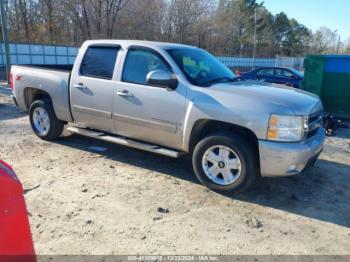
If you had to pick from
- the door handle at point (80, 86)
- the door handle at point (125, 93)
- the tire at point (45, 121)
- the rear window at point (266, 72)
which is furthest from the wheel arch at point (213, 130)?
the rear window at point (266, 72)

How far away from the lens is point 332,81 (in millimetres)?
8484

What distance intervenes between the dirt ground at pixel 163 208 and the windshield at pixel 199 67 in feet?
4.67

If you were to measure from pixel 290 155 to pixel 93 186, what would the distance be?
2.51m

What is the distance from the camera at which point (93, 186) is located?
14.6 feet

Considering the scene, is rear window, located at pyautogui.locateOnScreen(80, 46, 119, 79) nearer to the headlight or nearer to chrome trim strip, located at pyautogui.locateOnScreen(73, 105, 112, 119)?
chrome trim strip, located at pyautogui.locateOnScreen(73, 105, 112, 119)

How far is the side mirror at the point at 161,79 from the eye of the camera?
4.43m

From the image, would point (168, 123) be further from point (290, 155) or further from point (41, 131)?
point (41, 131)

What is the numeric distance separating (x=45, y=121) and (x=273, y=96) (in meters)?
4.16

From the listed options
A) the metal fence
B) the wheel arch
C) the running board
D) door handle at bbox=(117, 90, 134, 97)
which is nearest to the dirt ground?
the running board

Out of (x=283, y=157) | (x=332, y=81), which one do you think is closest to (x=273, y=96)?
(x=283, y=157)

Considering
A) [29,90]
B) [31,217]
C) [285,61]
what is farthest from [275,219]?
[285,61]

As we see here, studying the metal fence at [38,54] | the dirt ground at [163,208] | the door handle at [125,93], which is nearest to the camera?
the dirt ground at [163,208]

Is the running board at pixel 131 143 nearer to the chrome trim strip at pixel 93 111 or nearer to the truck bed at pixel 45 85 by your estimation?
the chrome trim strip at pixel 93 111

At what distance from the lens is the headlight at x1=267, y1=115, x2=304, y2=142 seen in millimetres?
3926
